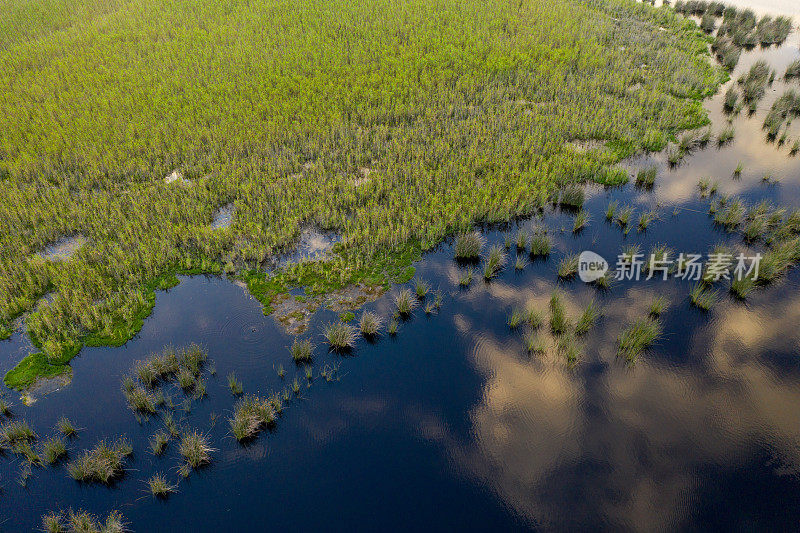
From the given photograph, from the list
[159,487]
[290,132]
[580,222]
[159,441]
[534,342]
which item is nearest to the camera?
[159,487]

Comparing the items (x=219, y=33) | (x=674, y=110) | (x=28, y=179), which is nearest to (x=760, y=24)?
(x=674, y=110)

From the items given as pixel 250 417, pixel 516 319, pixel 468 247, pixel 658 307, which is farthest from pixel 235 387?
pixel 658 307

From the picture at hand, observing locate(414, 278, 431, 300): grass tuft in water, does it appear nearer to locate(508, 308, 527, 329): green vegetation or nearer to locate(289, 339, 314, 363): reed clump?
locate(508, 308, 527, 329): green vegetation

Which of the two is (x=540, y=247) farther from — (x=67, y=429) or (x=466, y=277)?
(x=67, y=429)

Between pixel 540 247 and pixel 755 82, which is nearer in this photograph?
pixel 540 247

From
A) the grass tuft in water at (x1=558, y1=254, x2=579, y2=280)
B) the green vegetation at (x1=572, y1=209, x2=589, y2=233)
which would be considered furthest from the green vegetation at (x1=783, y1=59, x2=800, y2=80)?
the grass tuft in water at (x1=558, y1=254, x2=579, y2=280)
